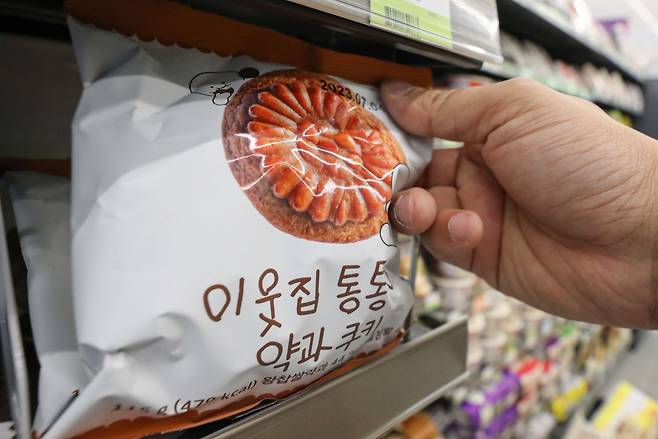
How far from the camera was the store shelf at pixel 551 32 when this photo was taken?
1161 millimetres

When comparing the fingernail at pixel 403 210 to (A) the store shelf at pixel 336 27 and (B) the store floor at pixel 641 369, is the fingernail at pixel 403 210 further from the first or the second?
(B) the store floor at pixel 641 369

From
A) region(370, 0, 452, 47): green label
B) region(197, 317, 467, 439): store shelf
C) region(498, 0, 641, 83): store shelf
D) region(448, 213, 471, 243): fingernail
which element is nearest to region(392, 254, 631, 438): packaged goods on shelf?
region(197, 317, 467, 439): store shelf

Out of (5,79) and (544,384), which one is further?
(544,384)

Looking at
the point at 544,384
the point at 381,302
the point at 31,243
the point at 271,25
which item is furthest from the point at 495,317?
the point at 31,243

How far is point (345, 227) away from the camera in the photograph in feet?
1.49

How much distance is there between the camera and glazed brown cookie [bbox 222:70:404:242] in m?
0.41

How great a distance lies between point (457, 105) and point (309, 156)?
0.92 feet

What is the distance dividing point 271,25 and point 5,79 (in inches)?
15.5

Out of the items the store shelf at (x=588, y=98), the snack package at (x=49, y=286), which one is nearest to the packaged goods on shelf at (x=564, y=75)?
the store shelf at (x=588, y=98)

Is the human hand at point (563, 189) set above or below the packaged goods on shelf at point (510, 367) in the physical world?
above

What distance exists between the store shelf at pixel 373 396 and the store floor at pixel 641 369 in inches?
98.8

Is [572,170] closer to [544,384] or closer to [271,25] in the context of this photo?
[271,25]

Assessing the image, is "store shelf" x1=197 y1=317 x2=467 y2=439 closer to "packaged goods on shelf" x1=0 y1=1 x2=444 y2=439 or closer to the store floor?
"packaged goods on shelf" x1=0 y1=1 x2=444 y2=439

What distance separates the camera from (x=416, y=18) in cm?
47
